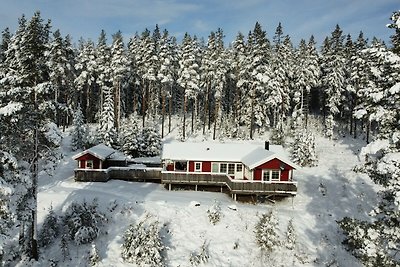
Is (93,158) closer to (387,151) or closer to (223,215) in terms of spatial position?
(223,215)

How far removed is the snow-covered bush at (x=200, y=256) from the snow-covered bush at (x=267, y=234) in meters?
4.03

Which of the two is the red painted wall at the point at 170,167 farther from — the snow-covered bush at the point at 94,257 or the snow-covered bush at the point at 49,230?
the snow-covered bush at the point at 94,257

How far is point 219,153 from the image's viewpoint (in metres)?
35.6

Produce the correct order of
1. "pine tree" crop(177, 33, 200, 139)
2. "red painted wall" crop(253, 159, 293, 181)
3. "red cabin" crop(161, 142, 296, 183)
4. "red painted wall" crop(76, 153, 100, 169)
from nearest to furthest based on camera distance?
1. "red painted wall" crop(253, 159, 293, 181)
2. "red cabin" crop(161, 142, 296, 183)
3. "red painted wall" crop(76, 153, 100, 169)
4. "pine tree" crop(177, 33, 200, 139)

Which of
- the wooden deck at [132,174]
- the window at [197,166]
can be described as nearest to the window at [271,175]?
the window at [197,166]

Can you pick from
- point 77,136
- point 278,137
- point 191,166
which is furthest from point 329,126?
point 77,136

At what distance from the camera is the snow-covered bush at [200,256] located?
2250 centimetres

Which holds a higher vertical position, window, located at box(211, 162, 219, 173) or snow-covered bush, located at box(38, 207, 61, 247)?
window, located at box(211, 162, 219, 173)

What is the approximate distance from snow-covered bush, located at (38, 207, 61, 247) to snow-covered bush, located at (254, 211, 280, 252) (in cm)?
1452

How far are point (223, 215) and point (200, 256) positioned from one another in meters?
5.63

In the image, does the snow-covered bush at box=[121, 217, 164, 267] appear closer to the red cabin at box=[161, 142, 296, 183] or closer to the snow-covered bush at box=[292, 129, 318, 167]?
the red cabin at box=[161, 142, 296, 183]

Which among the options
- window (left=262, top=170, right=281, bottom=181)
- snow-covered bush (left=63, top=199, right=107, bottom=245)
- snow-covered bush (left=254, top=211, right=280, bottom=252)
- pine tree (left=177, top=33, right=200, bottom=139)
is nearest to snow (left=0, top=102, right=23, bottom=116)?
snow-covered bush (left=63, top=199, right=107, bottom=245)

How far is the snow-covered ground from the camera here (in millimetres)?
23750

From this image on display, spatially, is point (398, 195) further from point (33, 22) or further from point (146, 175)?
Result: point (146, 175)
